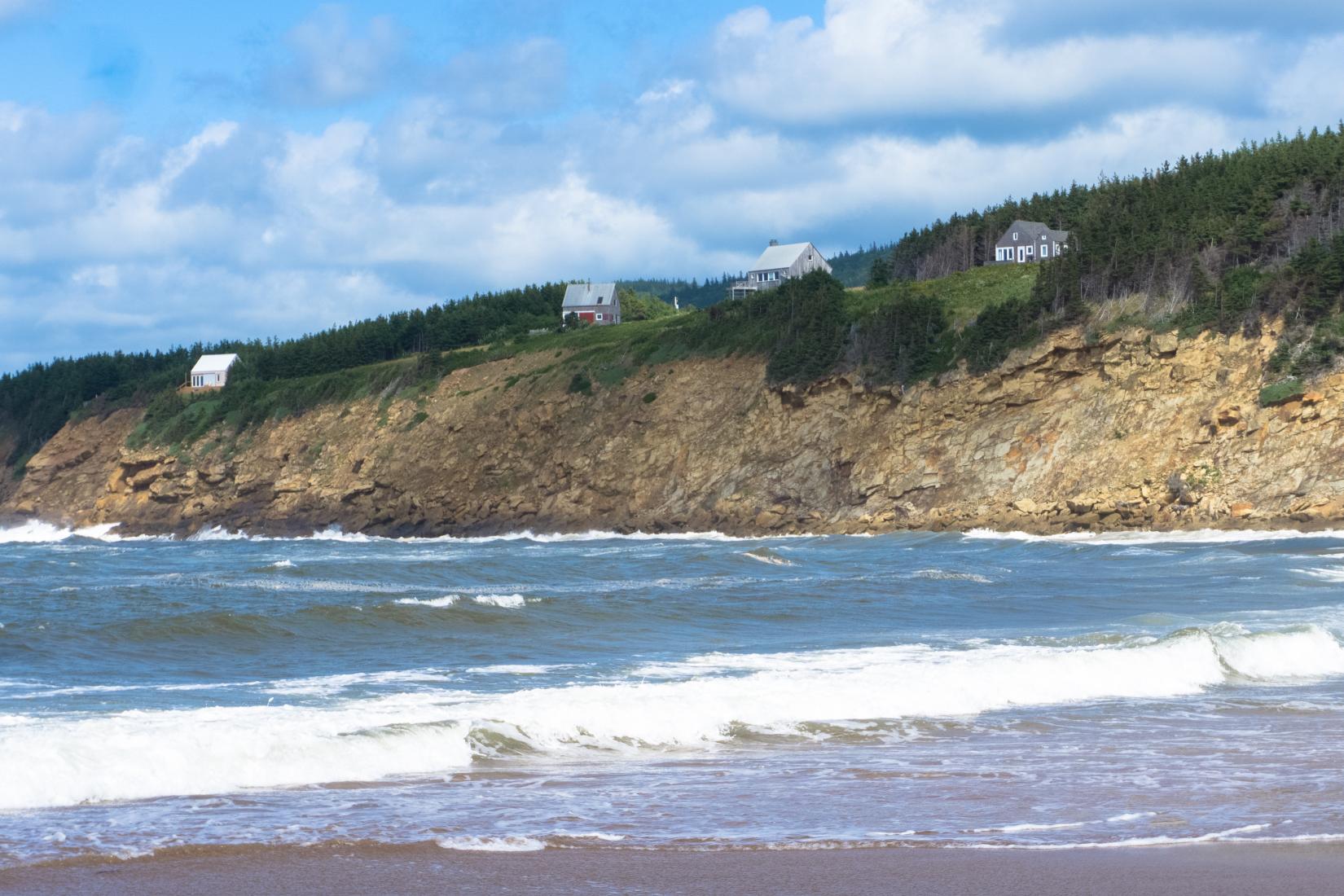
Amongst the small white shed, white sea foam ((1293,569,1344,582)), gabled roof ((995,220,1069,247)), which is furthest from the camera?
the small white shed

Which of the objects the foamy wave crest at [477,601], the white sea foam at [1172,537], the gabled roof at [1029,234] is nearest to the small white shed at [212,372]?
the gabled roof at [1029,234]

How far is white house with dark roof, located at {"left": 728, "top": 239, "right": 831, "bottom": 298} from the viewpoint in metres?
84.1

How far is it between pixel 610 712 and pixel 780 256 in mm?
75132

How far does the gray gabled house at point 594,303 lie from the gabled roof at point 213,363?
22.3m

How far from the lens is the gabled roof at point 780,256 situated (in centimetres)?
8450

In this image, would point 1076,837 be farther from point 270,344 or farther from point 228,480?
point 270,344

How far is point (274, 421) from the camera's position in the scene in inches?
2948

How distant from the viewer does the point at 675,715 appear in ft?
39.6

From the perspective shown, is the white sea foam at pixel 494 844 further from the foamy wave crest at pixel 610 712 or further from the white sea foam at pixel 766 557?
the white sea foam at pixel 766 557

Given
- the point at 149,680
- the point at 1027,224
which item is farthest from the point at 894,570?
the point at 1027,224

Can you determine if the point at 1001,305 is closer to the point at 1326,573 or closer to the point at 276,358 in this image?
the point at 1326,573

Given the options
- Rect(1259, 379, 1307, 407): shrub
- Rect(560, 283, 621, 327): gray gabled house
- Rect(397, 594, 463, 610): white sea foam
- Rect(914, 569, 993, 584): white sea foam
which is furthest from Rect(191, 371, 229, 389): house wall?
Rect(397, 594, 463, 610): white sea foam

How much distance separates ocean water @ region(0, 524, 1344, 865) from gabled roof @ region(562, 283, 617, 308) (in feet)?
205

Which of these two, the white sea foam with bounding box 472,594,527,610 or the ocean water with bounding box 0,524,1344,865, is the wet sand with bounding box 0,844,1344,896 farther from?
the white sea foam with bounding box 472,594,527,610
